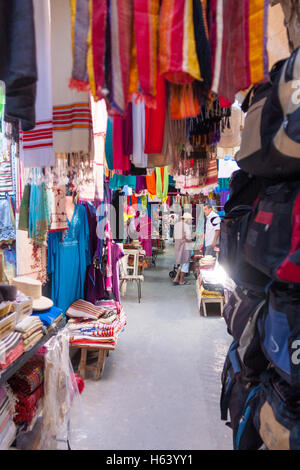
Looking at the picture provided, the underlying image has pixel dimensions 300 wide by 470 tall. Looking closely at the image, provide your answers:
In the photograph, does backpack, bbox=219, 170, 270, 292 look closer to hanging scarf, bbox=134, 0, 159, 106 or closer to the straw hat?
hanging scarf, bbox=134, 0, 159, 106

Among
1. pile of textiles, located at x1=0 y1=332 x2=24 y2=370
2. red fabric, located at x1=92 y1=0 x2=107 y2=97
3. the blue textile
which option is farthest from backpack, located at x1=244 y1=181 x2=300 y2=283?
the blue textile

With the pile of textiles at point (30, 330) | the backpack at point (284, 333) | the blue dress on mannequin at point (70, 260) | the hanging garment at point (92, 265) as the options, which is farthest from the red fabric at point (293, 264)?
the hanging garment at point (92, 265)

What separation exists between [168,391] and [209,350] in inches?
46.1

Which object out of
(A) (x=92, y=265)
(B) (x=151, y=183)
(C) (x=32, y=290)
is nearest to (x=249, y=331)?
(C) (x=32, y=290)

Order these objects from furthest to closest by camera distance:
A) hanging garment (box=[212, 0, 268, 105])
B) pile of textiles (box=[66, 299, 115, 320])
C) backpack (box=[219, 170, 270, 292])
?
pile of textiles (box=[66, 299, 115, 320])
backpack (box=[219, 170, 270, 292])
hanging garment (box=[212, 0, 268, 105])

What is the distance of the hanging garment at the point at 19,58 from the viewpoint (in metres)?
1.07

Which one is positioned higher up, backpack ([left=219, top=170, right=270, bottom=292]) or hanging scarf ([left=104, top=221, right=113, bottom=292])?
backpack ([left=219, top=170, right=270, bottom=292])

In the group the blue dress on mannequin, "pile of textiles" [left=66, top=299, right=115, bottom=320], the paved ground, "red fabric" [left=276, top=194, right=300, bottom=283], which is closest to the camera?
"red fabric" [left=276, top=194, right=300, bottom=283]

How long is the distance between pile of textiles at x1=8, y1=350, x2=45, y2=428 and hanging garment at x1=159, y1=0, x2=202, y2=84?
1945mm

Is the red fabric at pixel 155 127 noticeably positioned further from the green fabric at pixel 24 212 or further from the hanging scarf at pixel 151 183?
the hanging scarf at pixel 151 183

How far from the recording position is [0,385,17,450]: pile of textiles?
168 cm

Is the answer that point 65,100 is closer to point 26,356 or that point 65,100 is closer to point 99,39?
point 99,39

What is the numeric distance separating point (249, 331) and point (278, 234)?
542 millimetres

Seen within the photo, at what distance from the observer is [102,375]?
359 cm
